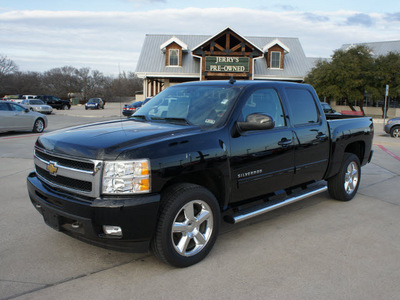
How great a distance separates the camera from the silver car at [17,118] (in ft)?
47.6

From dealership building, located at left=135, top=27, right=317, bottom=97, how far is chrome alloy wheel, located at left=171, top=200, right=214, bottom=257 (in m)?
26.4

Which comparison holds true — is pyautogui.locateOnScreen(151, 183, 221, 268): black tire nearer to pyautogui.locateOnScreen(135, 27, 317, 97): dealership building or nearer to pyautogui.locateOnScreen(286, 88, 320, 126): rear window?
pyautogui.locateOnScreen(286, 88, 320, 126): rear window

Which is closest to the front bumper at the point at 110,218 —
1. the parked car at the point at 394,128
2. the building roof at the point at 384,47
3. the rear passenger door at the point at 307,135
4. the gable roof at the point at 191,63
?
the rear passenger door at the point at 307,135

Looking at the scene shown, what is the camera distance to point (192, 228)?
356 centimetres

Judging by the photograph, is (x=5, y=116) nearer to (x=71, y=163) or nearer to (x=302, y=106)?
(x=71, y=163)

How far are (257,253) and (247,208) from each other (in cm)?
54

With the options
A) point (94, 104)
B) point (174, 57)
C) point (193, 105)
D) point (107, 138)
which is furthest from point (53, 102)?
point (107, 138)

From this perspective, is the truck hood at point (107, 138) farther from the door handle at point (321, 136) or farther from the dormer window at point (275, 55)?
the dormer window at point (275, 55)

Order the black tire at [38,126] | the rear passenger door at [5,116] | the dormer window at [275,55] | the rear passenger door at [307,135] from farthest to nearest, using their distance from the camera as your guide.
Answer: the dormer window at [275,55] < the black tire at [38,126] < the rear passenger door at [5,116] < the rear passenger door at [307,135]

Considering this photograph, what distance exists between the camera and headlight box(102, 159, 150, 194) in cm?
313

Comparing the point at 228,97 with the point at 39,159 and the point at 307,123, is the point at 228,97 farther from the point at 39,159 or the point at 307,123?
the point at 39,159

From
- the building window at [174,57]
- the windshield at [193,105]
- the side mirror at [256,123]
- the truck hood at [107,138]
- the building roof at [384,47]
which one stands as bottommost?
the truck hood at [107,138]

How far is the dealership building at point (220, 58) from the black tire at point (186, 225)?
26379 mm

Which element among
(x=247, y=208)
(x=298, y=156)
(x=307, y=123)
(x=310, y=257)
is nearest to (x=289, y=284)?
(x=310, y=257)
